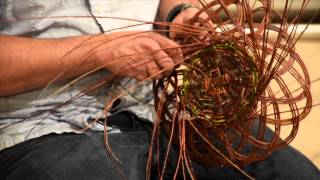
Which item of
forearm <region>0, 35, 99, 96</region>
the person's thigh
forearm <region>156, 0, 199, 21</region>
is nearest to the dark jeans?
the person's thigh

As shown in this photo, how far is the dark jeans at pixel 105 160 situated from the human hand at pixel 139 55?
14cm

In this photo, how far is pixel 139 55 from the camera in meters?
0.77

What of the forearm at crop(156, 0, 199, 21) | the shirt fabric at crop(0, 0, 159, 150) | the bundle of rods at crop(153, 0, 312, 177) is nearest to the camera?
the bundle of rods at crop(153, 0, 312, 177)

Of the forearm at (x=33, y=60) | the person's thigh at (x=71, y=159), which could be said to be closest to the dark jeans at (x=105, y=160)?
the person's thigh at (x=71, y=159)

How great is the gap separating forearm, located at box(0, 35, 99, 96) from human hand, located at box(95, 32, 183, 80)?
4 centimetres

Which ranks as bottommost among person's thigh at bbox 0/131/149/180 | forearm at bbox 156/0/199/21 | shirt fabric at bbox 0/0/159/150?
person's thigh at bbox 0/131/149/180

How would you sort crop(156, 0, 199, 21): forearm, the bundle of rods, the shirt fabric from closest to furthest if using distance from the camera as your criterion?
1. the bundle of rods
2. the shirt fabric
3. crop(156, 0, 199, 21): forearm

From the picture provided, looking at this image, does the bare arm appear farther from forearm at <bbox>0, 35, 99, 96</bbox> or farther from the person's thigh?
the person's thigh

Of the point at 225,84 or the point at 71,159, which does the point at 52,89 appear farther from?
the point at 225,84

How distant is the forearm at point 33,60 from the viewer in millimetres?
783

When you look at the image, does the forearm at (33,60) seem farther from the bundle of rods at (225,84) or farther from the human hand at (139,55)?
the bundle of rods at (225,84)

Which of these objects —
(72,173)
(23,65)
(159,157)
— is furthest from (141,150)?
(23,65)

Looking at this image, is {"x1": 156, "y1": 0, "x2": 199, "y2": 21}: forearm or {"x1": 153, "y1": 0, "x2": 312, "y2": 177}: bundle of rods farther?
{"x1": 156, "y1": 0, "x2": 199, "y2": 21}: forearm

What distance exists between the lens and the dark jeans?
2.50 ft
